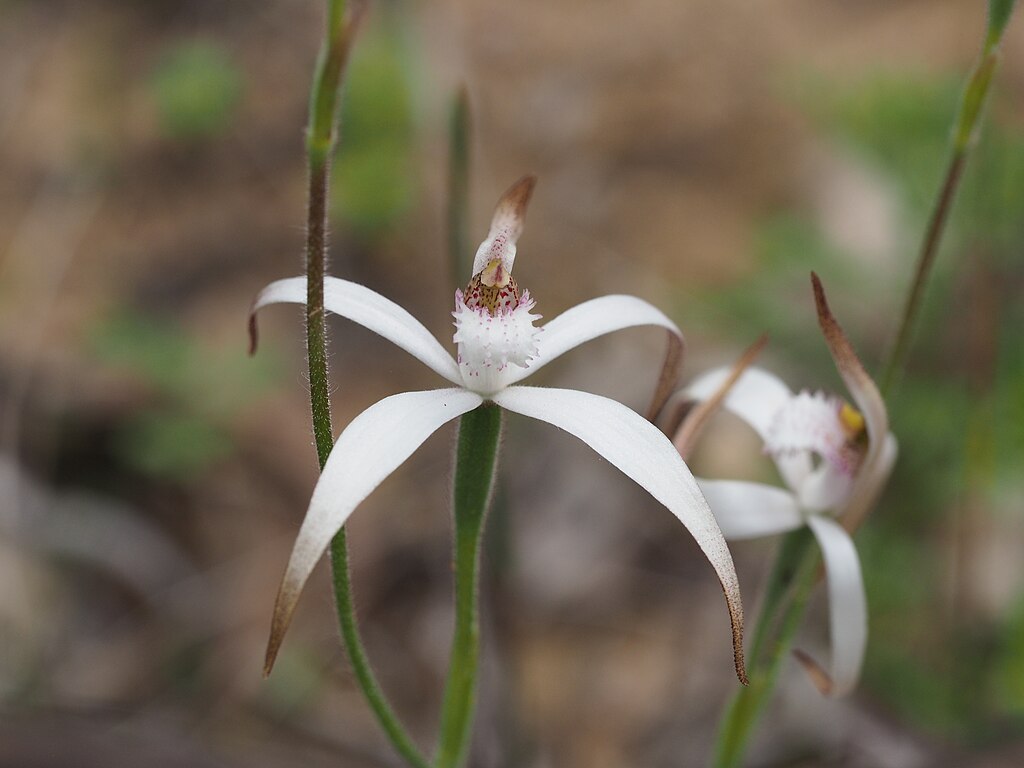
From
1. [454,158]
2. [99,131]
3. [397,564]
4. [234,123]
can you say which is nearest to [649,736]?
[397,564]

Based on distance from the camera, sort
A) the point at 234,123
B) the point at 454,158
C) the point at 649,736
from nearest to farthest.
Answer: the point at 454,158 < the point at 649,736 < the point at 234,123

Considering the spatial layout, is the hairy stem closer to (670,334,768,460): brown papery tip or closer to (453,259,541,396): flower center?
(670,334,768,460): brown papery tip

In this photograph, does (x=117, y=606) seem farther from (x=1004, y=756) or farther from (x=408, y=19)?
(x=1004, y=756)

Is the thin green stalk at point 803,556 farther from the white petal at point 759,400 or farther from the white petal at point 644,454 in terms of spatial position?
the white petal at point 644,454

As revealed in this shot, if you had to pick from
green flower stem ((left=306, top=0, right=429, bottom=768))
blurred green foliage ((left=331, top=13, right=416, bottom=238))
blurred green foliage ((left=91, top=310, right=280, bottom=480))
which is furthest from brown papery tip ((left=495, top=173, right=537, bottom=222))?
blurred green foliage ((left=331, top=13, right=416, bottom=238))

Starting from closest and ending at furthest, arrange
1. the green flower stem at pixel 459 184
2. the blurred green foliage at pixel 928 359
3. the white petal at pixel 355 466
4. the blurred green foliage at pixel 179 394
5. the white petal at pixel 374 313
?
the white petal at pixel 355 466, the white petal at pixel 374 313, the green flower stem at pixel 459 184, the blurred green foliage at pixel 928 359, the blurred green foliage at pixel 179 394

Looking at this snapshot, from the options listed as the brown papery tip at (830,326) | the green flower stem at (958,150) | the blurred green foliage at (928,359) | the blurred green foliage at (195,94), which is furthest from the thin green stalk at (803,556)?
the blurred green foliage at (195,94)
